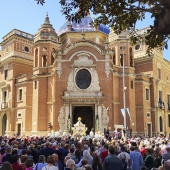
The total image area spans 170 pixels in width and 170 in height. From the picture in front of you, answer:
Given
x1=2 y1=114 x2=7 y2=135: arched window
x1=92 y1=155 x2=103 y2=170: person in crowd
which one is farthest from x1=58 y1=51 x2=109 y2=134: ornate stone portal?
x1=92 y1=155 x2=103 y2=170: person in crowd

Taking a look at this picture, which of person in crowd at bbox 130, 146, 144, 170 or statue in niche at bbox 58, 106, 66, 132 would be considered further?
statue in niche at bbox 58, 106, 66, 132

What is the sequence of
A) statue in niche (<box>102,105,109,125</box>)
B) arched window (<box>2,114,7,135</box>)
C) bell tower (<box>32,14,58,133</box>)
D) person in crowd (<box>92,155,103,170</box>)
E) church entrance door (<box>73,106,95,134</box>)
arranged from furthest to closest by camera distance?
arched window (<box>2,114,7,135</box>)
church entrance door (<box>73,106,95,134</box>)
bell tower (<box>32,14,58,133</box>)
statue in niche (<box>102,105,109,125</box>)
person in crowd (<box>92,155,103,170</box>)

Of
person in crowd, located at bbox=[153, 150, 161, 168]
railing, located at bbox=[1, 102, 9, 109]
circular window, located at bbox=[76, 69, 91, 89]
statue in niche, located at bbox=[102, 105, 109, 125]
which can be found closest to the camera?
person in crowd, located at bbox=[153, 150, 161, 168]

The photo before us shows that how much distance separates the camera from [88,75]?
3747 cm

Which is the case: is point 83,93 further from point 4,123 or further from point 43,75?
point 4,123

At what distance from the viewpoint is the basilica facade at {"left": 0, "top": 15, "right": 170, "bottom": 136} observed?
3650 centimetres

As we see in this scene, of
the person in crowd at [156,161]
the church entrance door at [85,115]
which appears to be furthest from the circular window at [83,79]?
the person in crowd at [156,161]

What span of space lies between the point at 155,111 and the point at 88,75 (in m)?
13.2

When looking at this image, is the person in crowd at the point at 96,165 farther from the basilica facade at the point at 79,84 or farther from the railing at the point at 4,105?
the railing at the point at 4,105

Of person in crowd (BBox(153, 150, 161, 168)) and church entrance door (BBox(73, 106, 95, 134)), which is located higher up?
church entrance door (BBox(73, 106, 95, 134))

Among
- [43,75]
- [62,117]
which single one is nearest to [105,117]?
[62,117]

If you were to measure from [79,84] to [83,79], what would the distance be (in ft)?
2.72

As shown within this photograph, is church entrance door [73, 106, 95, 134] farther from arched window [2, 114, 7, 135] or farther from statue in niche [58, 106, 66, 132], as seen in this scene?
arched window [2, 114, 7, 135]

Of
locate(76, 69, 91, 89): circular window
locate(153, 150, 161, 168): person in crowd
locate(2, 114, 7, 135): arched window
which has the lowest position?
locate(153, 150, 161, 168): person in crowd
